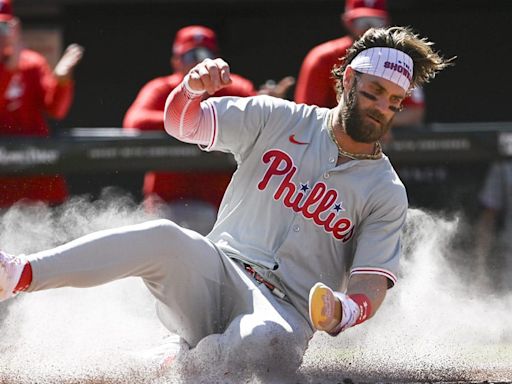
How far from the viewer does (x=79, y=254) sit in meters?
4.13

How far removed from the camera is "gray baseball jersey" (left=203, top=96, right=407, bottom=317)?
14.8ft

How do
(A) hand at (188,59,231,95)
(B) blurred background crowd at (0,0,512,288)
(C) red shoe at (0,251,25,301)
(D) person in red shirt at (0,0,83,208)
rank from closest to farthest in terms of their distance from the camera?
(C) red shoe at (0,251,25,301) < (A) hand at (188,59,231,95) < (D) person in red shirt at (0,0,83,208) < (B) blurred background crowd at (0,0,512,288)

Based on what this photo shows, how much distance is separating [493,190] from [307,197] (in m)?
3.88

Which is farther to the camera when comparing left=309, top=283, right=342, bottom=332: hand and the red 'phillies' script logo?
the red 'phillies' script logo

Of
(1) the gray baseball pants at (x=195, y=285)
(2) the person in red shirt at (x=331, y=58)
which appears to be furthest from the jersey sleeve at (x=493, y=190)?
(1) the gray baseball pants at (x=195, y=285)

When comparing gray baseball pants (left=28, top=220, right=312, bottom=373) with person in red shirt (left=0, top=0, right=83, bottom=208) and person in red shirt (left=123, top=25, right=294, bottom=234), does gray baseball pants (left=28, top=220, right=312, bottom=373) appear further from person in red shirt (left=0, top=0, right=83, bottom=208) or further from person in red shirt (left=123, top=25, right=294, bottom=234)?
person in red shirt (left=0, top=0, right=83, bottom=208)

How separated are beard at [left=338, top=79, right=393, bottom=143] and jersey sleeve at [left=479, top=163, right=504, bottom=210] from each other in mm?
3697

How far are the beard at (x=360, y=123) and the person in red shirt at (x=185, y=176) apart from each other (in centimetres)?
279

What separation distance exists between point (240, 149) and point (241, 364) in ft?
3.14

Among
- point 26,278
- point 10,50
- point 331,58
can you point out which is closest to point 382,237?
point 26,278

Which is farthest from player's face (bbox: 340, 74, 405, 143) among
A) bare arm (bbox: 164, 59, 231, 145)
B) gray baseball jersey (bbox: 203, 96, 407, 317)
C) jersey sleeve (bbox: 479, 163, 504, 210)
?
jersey sleeve (bbox: 479, 163, 504, 210)

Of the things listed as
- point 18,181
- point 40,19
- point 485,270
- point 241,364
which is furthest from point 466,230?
point 40,19

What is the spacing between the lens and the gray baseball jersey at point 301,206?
14.8 ft

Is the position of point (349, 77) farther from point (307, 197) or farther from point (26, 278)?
point (26, 278)
